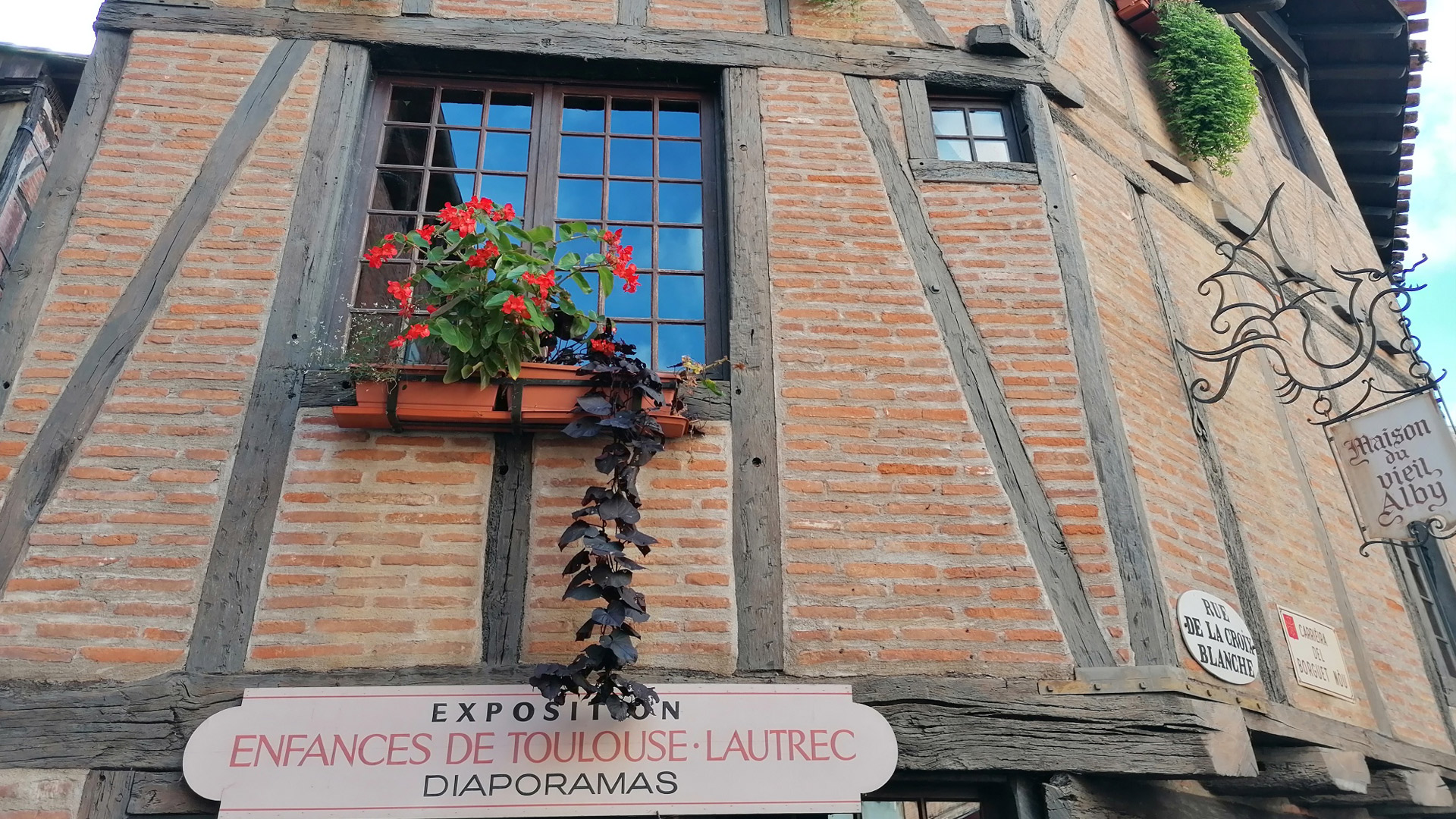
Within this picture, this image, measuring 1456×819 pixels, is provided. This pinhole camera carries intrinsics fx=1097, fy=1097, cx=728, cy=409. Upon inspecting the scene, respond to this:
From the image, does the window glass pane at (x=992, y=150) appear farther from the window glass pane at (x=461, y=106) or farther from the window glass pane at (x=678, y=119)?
the window glass pane at (x=461, y=106)

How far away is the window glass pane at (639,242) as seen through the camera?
4500 millimetres

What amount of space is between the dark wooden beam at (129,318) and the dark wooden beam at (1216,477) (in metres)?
3.88

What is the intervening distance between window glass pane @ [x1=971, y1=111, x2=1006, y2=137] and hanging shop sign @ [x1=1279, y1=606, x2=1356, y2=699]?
238cm

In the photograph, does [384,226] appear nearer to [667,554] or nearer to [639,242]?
[639,242]

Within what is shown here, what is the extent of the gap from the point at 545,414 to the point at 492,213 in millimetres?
742

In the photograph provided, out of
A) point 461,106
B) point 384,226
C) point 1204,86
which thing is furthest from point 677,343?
point 1204,86

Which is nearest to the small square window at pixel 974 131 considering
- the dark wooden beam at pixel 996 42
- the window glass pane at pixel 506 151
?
the dark wooden beam at pixel 996 42

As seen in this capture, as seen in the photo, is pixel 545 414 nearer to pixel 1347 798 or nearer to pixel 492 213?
pixel 492 213

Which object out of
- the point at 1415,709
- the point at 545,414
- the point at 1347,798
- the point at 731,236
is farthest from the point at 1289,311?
the point at 545,414

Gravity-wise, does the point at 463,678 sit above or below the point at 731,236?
below

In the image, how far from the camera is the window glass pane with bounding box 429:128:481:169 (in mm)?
4727

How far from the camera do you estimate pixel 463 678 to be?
3.52 metres

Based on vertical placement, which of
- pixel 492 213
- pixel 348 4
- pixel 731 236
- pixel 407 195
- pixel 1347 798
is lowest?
pixel 1347 798

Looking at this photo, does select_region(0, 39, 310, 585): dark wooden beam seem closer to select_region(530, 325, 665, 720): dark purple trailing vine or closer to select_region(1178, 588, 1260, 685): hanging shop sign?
select_region(530, 325, 665, 720): dark purple trailing vine
